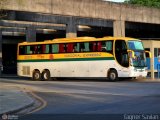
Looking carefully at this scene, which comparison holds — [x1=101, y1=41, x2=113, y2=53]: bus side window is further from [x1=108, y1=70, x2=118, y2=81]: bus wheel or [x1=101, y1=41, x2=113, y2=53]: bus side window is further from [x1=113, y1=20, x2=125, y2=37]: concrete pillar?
[x1=113, y1=20, x2=125, y2=37]: concrete pillar

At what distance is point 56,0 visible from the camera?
4178cm

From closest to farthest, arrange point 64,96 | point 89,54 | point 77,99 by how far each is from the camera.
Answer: point 77,99 < point 64,96 < point 89,54

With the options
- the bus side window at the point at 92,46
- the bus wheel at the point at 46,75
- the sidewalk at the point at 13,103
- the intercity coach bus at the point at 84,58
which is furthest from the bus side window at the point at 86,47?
the sidewalk at the point at 13,103

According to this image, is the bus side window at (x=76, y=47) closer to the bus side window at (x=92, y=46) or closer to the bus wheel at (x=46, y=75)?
the bus side window at (x=92, y=46)

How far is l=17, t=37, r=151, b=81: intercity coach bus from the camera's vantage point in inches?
1420

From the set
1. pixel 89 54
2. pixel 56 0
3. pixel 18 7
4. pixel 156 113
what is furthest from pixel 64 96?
pixel 56 0

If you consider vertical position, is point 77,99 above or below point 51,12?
below

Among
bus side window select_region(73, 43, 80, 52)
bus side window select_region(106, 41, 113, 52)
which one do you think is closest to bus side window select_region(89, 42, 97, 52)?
bus side window select_region(106, 41, 113, 52)

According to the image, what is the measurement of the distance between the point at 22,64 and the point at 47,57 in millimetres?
2962

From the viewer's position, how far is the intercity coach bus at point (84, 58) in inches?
1420

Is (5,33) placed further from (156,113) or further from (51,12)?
(156,113)

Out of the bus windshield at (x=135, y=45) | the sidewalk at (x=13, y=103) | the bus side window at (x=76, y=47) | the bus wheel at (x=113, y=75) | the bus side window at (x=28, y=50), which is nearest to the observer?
the sidewalk at (x=13, y=103)

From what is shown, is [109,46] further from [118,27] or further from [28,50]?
[118,27]

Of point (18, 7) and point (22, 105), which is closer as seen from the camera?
point (22, 105)
